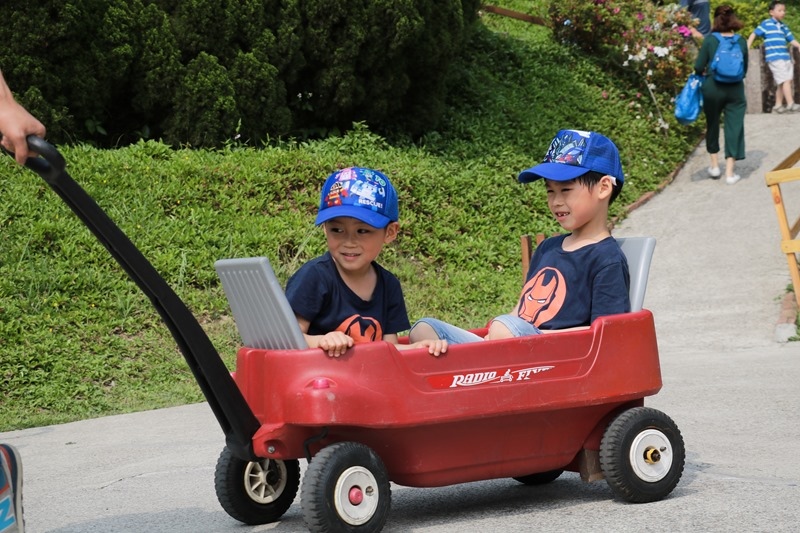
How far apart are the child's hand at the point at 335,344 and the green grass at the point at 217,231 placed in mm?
3753

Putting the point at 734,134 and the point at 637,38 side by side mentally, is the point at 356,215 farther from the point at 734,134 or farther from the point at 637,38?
the point at 637,38

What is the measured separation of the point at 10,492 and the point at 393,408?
116 cm

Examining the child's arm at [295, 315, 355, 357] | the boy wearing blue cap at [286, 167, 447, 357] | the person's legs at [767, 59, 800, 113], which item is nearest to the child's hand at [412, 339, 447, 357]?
the boy wearing blue cap at [286, 167, 447, 357]

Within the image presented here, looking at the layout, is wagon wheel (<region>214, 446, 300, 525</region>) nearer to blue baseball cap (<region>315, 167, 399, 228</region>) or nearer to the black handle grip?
blue baseball cap (<region>315, 167, 399, 228</region>)

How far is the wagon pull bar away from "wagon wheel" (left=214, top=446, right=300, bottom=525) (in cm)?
25

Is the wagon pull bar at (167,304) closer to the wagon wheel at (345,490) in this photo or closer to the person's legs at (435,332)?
the wagon wheel at (345,490)

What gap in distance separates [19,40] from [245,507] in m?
6.44

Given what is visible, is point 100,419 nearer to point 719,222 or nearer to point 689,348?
point 689,348

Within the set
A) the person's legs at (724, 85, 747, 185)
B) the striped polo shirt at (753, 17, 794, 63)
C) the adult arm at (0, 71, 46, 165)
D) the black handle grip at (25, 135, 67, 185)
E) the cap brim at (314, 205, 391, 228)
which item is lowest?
the cap brim at (314, 205, 391, 228)

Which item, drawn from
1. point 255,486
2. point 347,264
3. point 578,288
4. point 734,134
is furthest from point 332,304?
point 734,134

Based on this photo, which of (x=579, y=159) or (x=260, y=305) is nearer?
(x=260, y=305)

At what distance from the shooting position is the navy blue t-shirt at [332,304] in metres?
3.89

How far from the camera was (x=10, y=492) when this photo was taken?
3168 millimetres

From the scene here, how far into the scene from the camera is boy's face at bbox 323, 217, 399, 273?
3.96 m
